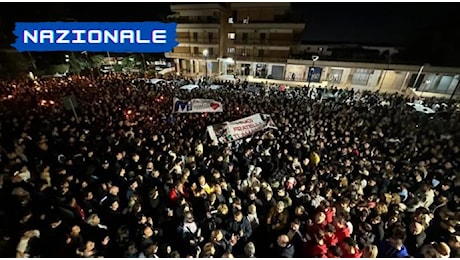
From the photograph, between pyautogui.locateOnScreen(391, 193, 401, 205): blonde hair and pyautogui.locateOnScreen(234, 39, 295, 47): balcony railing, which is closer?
pyautogui.locateOnScreen(391, 193, 401, 205): blonde hair

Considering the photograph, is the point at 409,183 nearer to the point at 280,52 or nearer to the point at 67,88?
the point at 67,88

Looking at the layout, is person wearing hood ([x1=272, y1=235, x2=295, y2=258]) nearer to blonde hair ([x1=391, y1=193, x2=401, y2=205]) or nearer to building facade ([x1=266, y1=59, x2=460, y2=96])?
blonde hair ([x1=391, y1=193, x2=401, y2=205])

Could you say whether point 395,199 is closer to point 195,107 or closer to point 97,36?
point 97,36

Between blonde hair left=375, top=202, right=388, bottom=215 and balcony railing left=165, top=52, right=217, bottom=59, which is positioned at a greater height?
balcony railing left=165, top=52, right=217, bottom=59

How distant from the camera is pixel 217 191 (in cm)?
471

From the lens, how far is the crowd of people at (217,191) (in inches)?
140

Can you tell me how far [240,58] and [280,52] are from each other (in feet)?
15.0

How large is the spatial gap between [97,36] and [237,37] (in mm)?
25330

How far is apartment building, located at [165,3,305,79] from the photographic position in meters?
25.5

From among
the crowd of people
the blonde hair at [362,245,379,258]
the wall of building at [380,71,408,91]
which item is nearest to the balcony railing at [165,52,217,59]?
the wall of building at [380,71,408,91]

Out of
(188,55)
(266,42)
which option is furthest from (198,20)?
(266,42)

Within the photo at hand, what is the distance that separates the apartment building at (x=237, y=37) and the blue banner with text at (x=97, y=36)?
23420 millimetres

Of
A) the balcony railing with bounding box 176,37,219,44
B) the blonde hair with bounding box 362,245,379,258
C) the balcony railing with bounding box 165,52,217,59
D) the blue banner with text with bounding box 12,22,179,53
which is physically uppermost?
the balcony railing with bounding box 176,37,219,44

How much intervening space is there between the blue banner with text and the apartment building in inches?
922
